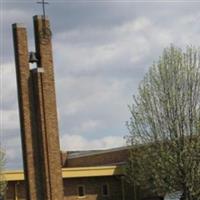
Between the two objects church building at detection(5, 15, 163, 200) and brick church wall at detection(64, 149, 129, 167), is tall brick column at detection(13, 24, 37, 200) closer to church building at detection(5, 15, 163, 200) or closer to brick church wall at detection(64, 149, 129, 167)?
church building at detection(5, 15, 163, 200)

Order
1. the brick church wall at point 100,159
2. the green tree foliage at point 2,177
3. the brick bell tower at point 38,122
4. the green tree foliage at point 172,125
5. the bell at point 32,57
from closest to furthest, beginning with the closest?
the brick bell tower at point 38,122, the bell at point 32,57, the green tree foliage at point 172,125, the green tree foliage at point 2,177, the brick church wall at point 100,159

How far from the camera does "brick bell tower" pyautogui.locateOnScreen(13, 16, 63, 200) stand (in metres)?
21.3

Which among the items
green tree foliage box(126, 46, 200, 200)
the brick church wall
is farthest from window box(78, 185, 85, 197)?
green tree foliage box(126, 46, 200, 200)

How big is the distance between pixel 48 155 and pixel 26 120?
46.3 inches

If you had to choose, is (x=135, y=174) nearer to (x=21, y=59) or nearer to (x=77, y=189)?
(x=77, y=189)

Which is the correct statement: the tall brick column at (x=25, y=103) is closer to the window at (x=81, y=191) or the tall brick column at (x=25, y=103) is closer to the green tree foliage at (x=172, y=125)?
the green tree foliage at (x=172, y=125)

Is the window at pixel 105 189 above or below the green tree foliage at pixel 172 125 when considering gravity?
below

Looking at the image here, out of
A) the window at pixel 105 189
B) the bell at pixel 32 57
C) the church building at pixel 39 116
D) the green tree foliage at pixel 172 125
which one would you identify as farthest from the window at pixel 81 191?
the bell at pixel 32 57

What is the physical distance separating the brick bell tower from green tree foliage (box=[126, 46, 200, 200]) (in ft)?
43.2

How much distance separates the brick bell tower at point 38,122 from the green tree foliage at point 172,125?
13179 millimetres

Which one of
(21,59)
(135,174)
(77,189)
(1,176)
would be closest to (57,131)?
(21,59)

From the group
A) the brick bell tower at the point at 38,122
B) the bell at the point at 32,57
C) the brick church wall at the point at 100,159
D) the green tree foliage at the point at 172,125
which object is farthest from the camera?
the brick church wall at the point at 100,159

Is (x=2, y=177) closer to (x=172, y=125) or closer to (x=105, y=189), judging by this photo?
(x=105, y=189)

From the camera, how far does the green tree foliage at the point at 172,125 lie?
111 ft
